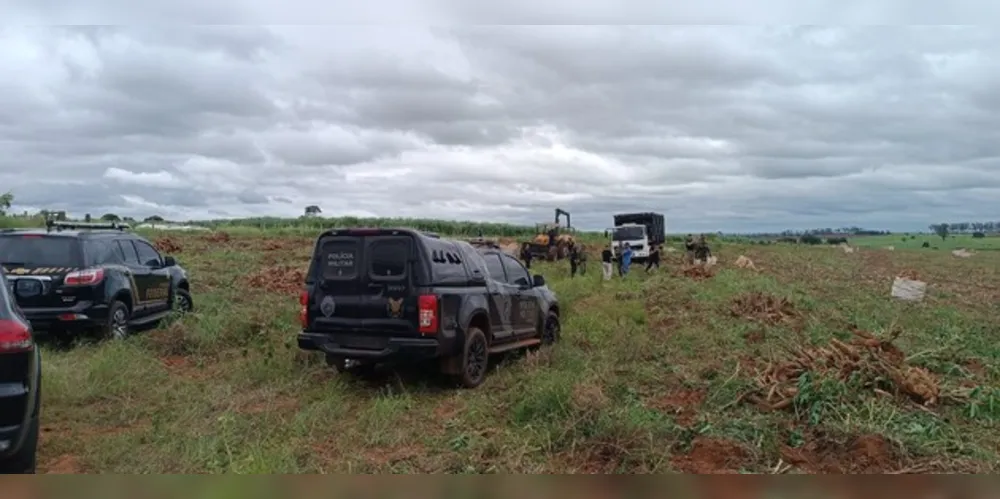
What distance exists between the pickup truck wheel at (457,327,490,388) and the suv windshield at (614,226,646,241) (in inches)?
815

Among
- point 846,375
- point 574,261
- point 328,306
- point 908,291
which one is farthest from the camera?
point 574,261

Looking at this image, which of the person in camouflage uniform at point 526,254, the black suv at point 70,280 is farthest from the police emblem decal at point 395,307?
the person in camouflage uniform at point 526,254

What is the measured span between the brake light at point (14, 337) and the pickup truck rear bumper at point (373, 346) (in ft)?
11.2

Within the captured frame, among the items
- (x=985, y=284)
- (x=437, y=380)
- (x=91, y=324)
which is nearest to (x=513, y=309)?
(x=437, y=380)

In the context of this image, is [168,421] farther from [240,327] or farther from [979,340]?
[979,340]

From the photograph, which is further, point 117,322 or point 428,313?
point 117,322

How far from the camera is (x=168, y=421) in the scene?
21.9 feet

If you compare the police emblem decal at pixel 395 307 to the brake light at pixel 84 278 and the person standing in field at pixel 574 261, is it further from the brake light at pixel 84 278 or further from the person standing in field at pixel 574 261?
the person standing in field at pixel 574 261

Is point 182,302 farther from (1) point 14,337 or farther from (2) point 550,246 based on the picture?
(2) point 550,246

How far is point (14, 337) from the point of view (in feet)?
14.3

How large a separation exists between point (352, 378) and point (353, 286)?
1.33 m

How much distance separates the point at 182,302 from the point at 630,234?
62.2 ft

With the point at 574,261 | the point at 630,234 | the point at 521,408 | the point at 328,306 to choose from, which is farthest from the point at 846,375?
the point at 630,234

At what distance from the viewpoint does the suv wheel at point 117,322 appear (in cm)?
983
